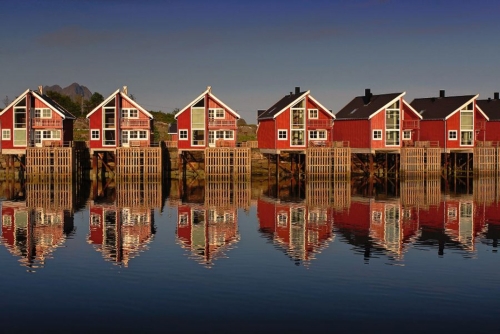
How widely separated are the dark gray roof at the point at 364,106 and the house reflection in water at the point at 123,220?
2414 centimetres

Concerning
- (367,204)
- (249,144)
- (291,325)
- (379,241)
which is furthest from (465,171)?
(291,325)

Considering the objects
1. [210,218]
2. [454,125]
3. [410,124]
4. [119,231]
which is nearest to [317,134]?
[410,124]

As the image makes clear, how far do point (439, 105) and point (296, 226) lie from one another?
4663 centimetres

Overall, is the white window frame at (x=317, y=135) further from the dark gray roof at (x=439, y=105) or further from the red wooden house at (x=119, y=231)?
the red wooden house at (x=119, y=231)

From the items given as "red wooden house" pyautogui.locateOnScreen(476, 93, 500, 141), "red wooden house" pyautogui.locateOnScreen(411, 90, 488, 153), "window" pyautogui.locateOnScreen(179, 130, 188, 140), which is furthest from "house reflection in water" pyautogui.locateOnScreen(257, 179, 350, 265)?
"red wooden house" pyautogui.locateOnScreen(476, 93, 500, 141)

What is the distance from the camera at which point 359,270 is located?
1105 inches

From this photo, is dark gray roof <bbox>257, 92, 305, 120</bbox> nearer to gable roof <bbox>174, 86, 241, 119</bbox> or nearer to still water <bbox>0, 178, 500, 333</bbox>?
gable roof <bbox>174, 86, 241, 119</bbox>

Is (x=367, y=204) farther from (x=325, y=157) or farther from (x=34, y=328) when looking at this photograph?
(x=34, y=328)

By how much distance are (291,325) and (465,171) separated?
66280mm

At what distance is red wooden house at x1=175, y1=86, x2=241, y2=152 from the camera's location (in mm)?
74000

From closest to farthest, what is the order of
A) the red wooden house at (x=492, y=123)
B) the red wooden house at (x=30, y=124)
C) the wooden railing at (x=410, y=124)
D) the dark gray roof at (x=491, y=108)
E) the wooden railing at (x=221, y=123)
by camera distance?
1. the red wooden house at (x=30, y=124)
2. the wooden railing at (x=221, y=123)
3. the wooden railing at (x=410, y=124)
4. the red wooden house at (x=492, y=123)
5. the dark gray roof at (x=491, y=108)

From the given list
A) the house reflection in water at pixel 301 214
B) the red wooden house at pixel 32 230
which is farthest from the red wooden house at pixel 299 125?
the red wooden house at pixel 32 230

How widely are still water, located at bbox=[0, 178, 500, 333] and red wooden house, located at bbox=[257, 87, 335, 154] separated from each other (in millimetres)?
20382

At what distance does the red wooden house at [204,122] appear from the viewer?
7400 cm
